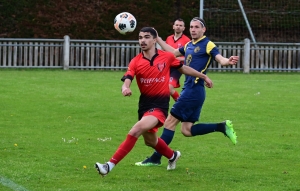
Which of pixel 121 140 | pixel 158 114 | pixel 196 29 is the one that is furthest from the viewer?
pixel 121 140

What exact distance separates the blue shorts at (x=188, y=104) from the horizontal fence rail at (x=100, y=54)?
60.7 feet

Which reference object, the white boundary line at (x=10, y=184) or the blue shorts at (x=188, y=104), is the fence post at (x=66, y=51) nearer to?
the blue shorts at (x=188, y=104)

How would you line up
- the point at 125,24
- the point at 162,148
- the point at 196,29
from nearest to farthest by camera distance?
the point at 162,148
the point at 196,29
the point at 125,24

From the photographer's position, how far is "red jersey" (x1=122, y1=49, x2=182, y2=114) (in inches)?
333

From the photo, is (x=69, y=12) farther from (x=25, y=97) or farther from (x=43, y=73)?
(x=25, y=97)

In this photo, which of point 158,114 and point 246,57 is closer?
point 158,114

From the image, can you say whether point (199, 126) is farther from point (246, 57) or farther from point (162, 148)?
point (246, 57)

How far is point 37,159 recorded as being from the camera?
9.50 m

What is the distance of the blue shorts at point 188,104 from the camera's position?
952 centimetres

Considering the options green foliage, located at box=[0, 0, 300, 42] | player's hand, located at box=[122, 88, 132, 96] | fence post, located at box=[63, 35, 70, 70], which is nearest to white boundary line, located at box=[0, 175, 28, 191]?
player's hand, located at box=[122, 88, 132, 96]

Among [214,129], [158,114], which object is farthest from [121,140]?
[158,114]

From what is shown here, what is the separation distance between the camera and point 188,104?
9.51 metres

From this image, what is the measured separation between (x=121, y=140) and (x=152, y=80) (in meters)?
3.25

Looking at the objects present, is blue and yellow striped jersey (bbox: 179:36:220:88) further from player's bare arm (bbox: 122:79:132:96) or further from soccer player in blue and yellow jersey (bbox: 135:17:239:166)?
player's bare arm (bbox: 122:79:132:96)
